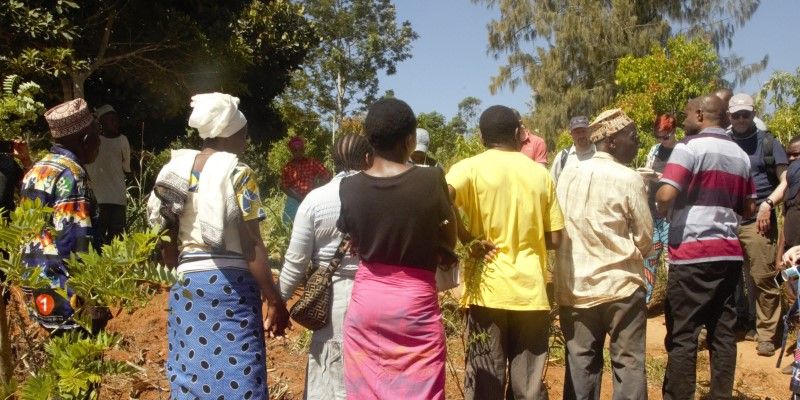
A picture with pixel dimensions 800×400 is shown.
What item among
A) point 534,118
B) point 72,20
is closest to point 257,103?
point 72,20

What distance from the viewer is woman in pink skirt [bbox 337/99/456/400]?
287 cm

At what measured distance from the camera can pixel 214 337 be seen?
2.98m

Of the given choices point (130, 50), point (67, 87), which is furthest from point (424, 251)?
point (130, 50)

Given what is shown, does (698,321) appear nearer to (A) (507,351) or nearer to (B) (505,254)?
(A) (507,351)

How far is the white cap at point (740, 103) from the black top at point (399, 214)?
11.1ft

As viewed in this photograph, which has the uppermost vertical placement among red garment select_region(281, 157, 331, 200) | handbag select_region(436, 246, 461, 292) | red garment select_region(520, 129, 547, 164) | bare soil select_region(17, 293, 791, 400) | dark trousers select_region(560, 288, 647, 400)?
red garment select_region(520, 129, 547, 164)

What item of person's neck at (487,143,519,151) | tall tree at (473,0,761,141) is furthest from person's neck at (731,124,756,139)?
tall tree at (473,0,761,141)

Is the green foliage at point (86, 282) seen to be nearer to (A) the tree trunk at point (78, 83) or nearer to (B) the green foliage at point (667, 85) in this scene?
(A) the tree trunk at point (78, 83)

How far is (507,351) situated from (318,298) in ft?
3.17

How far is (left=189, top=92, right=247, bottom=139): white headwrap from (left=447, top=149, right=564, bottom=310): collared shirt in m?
1.01

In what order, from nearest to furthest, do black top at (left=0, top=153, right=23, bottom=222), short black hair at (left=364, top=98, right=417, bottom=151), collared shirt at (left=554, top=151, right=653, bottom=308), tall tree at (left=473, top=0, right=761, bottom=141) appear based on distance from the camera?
short black hair at (left=364, top=98, right=417, bottom=151)
collared shirt at (left=554, top=151, right=653, bottom=308)
black top at (left=0, top=153, right=23, bottom=222)
tall tree at (left=473, top=0, right=761, bottom=141)

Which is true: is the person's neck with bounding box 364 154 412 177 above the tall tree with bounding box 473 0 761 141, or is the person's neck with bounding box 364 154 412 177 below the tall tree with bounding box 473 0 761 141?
below

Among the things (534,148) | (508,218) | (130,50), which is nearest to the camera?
(508,218)

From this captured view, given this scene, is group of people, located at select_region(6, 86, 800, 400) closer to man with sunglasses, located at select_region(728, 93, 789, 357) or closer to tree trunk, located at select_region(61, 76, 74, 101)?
man with sunglasses, located at select_region(728, 93, 789, 357)
